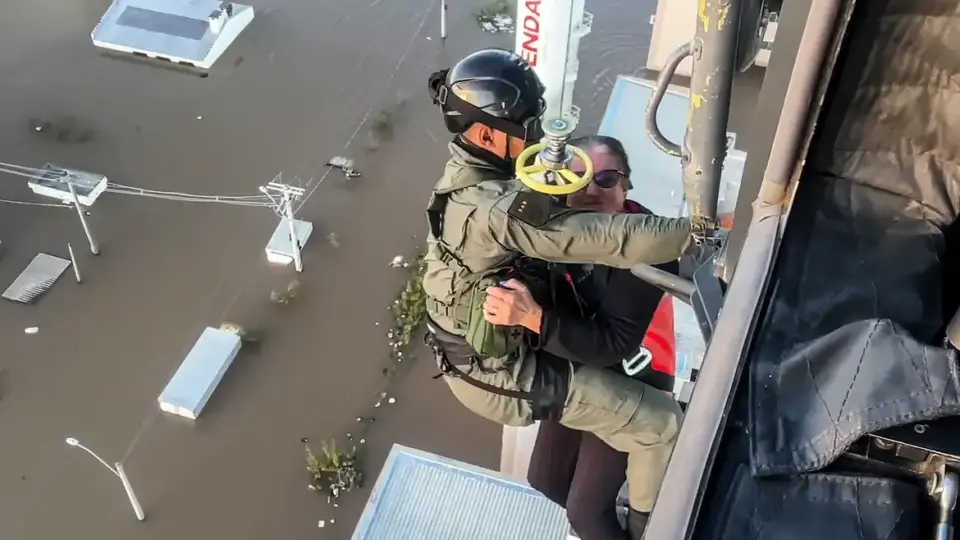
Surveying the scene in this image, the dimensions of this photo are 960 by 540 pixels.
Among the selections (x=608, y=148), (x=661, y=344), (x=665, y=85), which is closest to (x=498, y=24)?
(x=661, y=344)

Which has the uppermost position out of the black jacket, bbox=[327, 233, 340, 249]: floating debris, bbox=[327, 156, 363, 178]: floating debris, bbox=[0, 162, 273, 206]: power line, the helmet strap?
the helmet strap

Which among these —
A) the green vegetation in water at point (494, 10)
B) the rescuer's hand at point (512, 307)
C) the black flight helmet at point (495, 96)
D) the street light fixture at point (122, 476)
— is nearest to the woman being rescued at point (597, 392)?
the rescuer's hand at point (512, 307)

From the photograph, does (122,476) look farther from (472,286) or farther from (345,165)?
(345,165)

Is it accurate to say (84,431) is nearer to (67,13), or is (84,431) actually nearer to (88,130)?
(88,130)

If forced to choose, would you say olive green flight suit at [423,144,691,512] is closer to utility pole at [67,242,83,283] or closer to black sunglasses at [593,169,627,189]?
black sunglasses at [593,169,627,189]

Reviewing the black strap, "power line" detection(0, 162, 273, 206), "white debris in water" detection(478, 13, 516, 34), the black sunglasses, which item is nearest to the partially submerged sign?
"power line" detection(0, 162, 273, 206)

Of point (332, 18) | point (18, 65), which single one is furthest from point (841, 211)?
point (18, 65)
